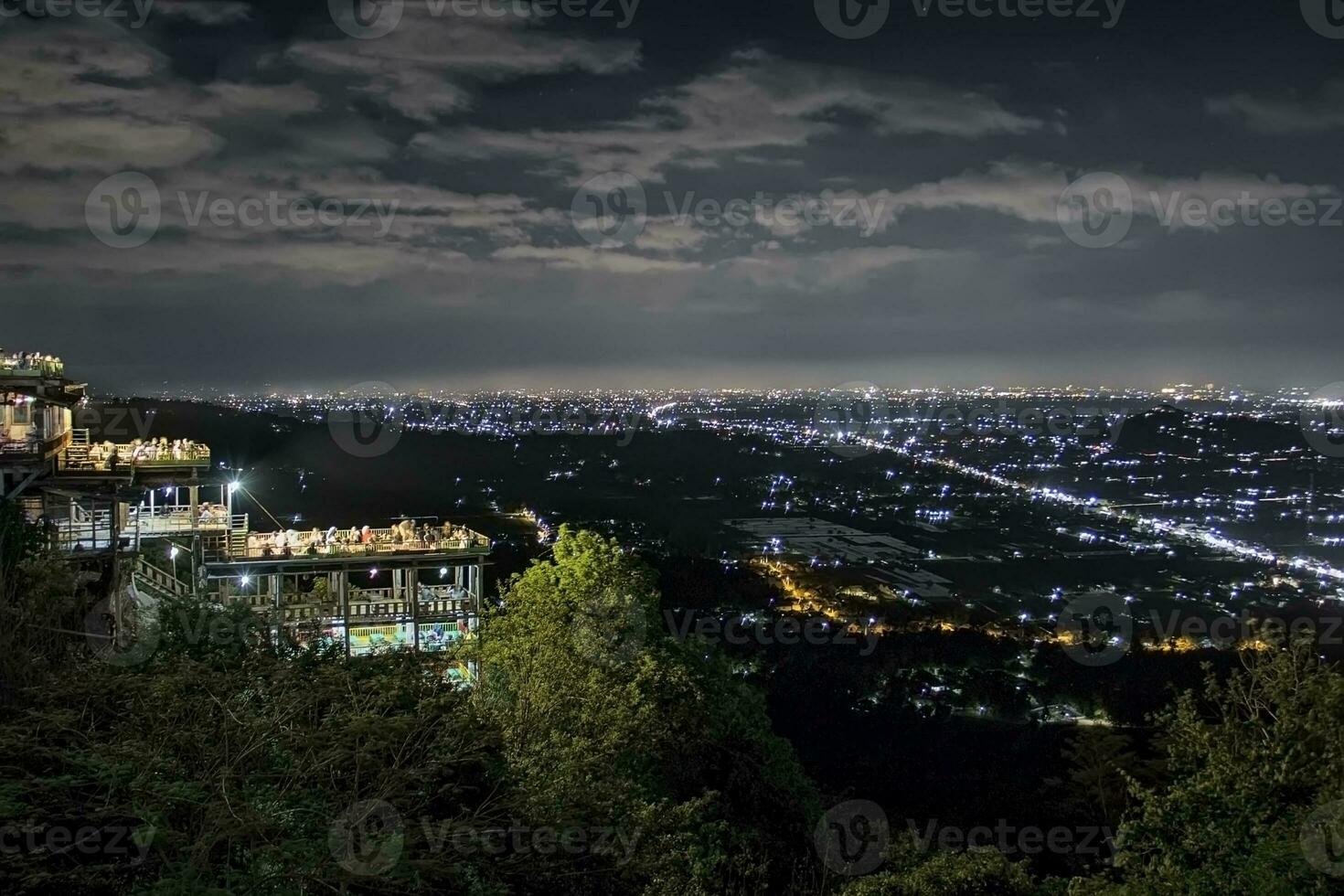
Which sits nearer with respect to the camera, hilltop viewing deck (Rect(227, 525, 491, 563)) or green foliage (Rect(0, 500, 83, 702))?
green foliage (Rect(0, 500, 83, 702))

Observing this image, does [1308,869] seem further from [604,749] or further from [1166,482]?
[1166,482]

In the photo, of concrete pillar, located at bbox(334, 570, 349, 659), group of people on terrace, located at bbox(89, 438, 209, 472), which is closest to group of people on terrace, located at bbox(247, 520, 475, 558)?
concrete pillar, located at bbox(334, 570, 349, 659)

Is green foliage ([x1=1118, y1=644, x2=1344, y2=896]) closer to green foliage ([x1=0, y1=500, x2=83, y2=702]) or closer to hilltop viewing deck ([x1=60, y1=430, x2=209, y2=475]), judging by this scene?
green foliage ([x1=0, y1=500, x2=83, y2=702])

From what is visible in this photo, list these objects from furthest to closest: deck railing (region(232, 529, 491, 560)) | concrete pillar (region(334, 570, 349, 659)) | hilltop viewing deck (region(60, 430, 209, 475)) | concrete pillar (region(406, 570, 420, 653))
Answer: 1. hilltop viewing deck (region(60, 430, 209, 475))
2. concrete pillar (region(406, 570, 420, 653))
3. deck railing (region(232, 529, 491, 560))
4. concrete pillar (region(334, 570, 349, 659))

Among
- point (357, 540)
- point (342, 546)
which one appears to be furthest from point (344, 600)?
point (357, 540)

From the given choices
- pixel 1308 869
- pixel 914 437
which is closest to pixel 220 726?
pixel 1308 869

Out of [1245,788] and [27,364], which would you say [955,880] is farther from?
[27,364]
